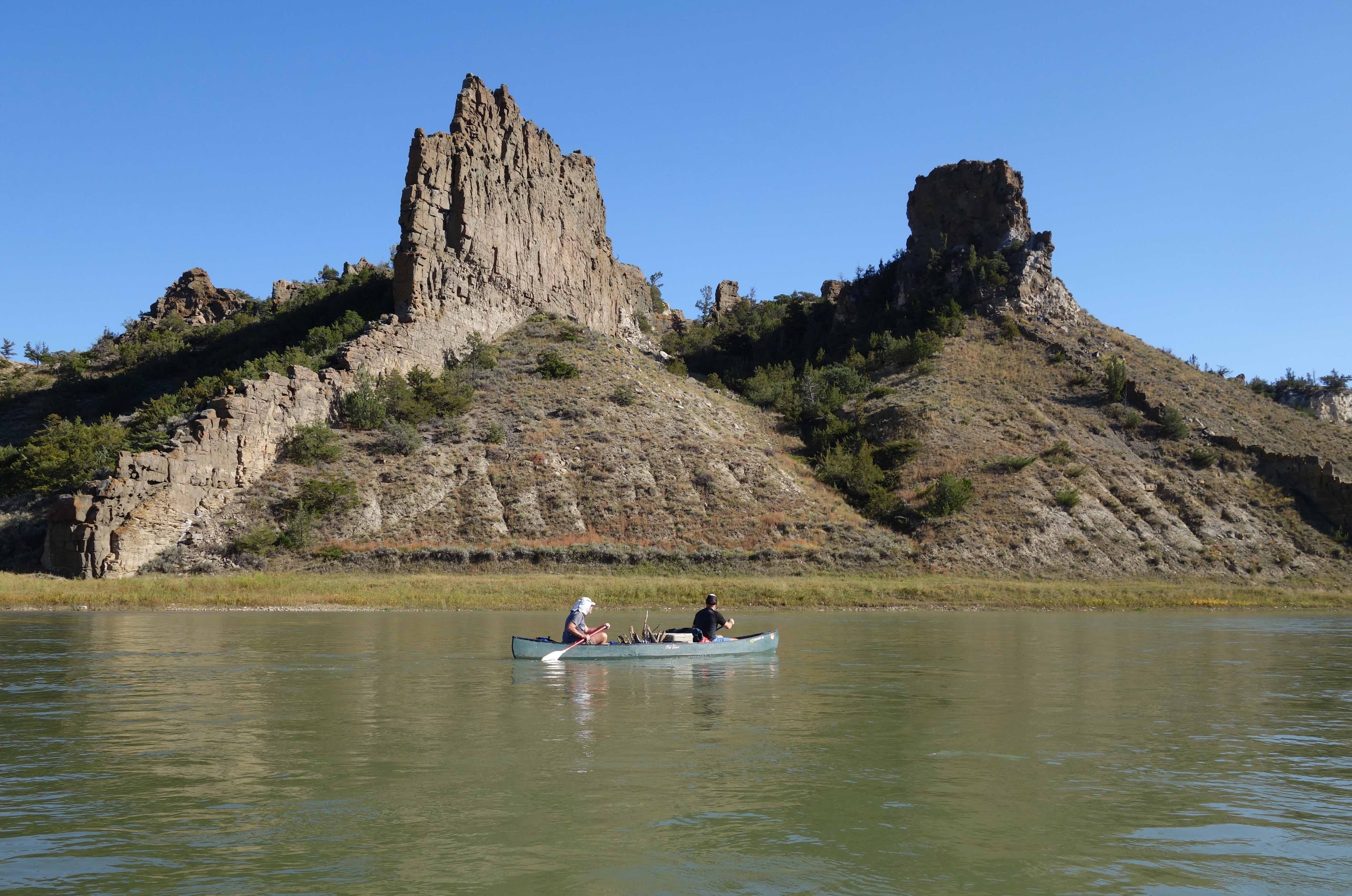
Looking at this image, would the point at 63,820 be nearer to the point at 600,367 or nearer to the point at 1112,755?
the point at 1112,755

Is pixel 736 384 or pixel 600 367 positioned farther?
pixel 736 384

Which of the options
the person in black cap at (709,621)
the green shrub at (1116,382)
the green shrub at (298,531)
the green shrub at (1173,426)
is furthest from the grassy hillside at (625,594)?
the green shrub at (1116,382)

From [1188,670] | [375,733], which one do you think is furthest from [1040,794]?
[1188,670]

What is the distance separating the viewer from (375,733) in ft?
44.9

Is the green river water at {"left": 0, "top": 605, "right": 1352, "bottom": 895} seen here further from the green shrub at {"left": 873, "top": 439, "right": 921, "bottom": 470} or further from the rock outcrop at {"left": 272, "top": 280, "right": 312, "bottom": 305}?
the rock outcrop at {"left": 272, "top": 280, "right": 312, "bottom": 305}

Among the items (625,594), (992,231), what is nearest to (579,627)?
(625,594)

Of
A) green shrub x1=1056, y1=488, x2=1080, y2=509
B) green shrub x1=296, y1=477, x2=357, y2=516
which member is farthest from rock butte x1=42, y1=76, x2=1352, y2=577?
green shrub x1=1056, y1=488, x2=1080, y2=509

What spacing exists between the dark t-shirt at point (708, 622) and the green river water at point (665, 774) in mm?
939

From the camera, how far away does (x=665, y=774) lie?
1145 centimetres

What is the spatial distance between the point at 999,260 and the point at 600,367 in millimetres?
35646

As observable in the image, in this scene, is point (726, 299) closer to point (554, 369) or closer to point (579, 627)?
point (554, 369)

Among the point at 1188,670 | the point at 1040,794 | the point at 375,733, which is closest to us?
the point at 1040,794

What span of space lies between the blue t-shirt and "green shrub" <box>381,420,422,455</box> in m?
32.7

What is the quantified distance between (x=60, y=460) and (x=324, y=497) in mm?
13689
